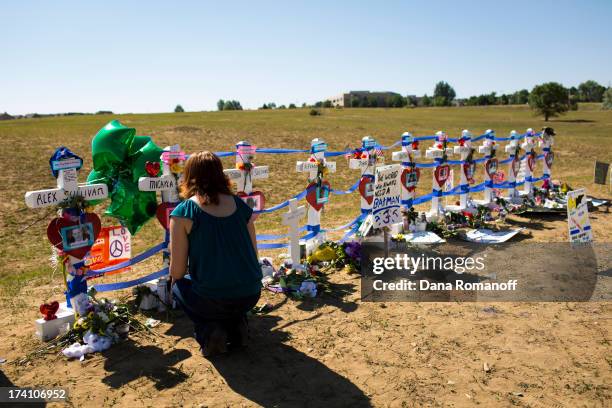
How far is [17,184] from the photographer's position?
14227 mm

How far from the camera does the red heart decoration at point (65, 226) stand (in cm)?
473

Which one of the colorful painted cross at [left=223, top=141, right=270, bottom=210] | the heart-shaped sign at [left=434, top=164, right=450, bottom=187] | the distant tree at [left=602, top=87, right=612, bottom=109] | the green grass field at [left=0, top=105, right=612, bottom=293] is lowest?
the green grass field at [left=0, top=105, right=612, bottom=293]

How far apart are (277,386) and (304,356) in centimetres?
57

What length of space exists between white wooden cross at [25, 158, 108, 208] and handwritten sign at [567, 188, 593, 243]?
625 centimetres

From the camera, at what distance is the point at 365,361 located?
4.37 metres

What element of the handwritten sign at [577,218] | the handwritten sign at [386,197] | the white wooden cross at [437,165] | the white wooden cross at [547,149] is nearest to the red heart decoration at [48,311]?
the handwritten sign at [386,197]

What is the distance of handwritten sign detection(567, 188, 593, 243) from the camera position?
277 inches

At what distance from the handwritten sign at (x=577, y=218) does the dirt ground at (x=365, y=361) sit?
1771 mm

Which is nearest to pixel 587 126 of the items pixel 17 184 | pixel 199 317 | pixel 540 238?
pixel 540 238

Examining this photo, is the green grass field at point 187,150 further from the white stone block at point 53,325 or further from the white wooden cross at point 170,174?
the white wooden cross at point 170,174

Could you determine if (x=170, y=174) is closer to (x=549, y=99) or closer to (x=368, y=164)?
(x=368, y=164)

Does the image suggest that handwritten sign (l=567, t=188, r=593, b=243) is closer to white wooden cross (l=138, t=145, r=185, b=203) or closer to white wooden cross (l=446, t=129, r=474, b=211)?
white wooden cross (l=446, t=129, r=474, b=211)

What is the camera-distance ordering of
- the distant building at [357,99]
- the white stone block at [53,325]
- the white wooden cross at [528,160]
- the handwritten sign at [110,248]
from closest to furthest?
the white stone block at [53,325]
the handwritten sign at [110,248]
the white wooden cross at [528,160]
the distant building at [357,99]

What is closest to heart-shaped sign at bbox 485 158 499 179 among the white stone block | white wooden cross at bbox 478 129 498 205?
white wooden cross at bbox 478 129 498 205
